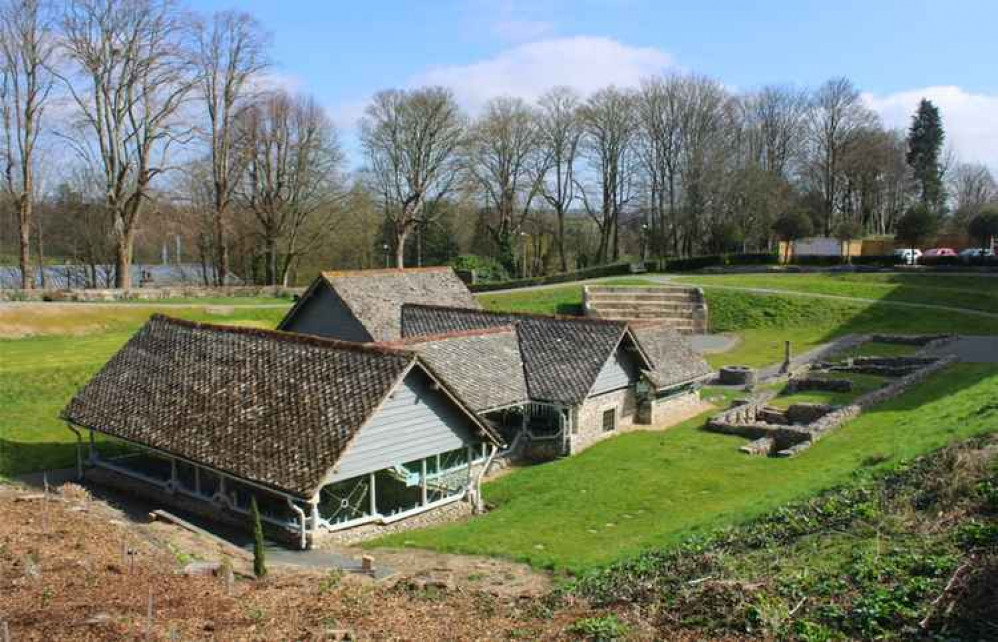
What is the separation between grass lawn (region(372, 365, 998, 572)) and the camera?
15984 millimetres

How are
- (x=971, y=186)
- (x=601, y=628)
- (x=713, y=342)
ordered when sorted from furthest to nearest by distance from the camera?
(x=971, y=186) → (x=713, y=342) → (x=601, y=628)

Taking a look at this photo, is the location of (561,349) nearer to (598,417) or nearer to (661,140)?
(598,417)

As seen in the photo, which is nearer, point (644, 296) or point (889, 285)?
point (644, 296)

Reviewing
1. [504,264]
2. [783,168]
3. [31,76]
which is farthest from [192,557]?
[783,168]

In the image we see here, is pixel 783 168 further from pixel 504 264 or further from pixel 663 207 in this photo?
pixel 504 264

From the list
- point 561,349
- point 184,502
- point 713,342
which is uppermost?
point 561,349

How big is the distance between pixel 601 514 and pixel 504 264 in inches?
2343

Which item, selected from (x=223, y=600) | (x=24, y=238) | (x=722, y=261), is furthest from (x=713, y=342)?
(x=24, y=238)

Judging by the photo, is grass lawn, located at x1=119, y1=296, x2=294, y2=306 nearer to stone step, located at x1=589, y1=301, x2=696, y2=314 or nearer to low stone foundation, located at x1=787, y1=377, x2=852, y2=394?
stone step, located at x1=589, y1=301, x2=696, y2=314

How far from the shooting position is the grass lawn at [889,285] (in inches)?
1900

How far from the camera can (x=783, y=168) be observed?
8281cm

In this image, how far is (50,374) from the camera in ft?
106

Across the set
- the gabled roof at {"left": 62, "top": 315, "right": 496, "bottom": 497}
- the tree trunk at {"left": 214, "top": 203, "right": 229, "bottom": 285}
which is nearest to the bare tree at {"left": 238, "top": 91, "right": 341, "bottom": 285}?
the tree trunk at {"left": 214, "top": 203, "right": 229, "bottom": 285}

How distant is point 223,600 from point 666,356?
21109mm
